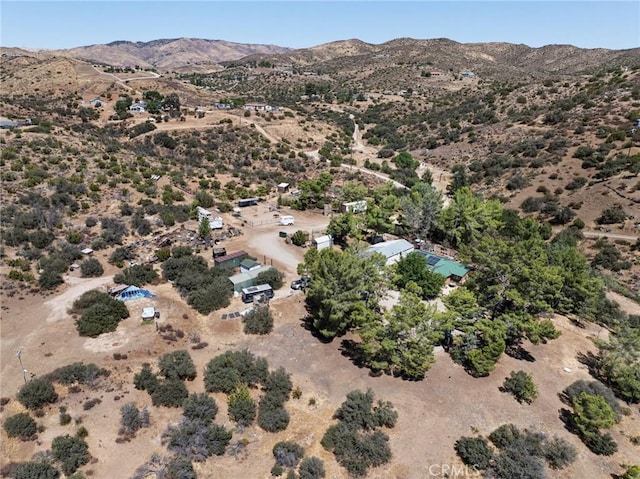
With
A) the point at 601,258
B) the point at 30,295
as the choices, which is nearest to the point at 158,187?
the point at 30,295

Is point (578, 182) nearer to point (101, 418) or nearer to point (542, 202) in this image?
point (542, 202)

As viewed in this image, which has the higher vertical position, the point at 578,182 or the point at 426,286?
the point at 578,182

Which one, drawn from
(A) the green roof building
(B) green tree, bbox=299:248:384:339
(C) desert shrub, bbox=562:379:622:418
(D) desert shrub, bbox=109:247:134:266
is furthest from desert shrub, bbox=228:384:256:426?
(D) desert shrub, bbox=109:247:134:266

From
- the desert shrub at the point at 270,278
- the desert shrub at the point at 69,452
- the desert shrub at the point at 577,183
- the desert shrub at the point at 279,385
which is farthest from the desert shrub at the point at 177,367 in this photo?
the desert shrub at the point at 577,183

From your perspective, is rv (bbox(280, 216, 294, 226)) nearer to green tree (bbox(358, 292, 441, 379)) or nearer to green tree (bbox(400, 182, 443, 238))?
green tree (bbox(400, 182, 443, 238))

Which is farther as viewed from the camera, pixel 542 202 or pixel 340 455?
pixel 542 202
